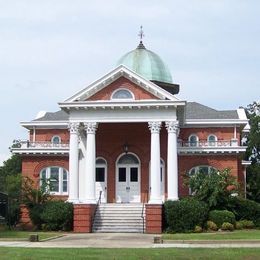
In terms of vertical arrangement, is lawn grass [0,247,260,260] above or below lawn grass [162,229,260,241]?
below

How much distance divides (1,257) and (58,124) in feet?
87.3

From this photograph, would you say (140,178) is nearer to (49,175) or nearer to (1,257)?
(49,175)

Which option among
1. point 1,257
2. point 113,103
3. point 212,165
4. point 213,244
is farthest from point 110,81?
point 1,257

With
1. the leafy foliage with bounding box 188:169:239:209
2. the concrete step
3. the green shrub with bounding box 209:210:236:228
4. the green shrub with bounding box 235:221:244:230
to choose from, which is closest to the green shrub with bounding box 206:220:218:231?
the green shrub with bounding box 209:210:236:228

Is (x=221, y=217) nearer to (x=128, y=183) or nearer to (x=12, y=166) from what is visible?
(x=128, y=183)

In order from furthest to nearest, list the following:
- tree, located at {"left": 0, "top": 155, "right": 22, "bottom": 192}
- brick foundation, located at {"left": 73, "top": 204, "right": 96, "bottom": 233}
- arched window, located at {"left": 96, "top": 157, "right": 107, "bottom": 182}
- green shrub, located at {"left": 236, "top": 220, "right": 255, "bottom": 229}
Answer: tree, located at {"left": 0, "top": 155, "right": 22, "bottom": 192}, arched window, located at {"left": 96, "top": 157, "right": 107, "bottom": 182}, green shrub, located at {"left": 236, "top": 220, "right": 255, "bottom": 229}, brick foundation, located at {"left": 73, "top": 204, "right": 96, "bottom": 233}

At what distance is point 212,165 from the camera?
132ft

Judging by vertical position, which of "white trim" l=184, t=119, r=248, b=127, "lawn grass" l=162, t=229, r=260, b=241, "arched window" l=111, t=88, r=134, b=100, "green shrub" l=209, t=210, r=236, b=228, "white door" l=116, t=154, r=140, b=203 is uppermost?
"arched window" l=111, t=88, r=134, b=100

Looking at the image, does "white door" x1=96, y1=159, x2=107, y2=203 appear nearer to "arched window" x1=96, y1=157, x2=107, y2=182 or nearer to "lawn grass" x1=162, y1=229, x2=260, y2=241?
"arched window" x1=96, y1=157, x2=107, y2=182

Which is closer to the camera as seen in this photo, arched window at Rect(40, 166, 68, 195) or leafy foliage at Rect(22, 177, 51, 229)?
leafy foliage at Rect(22, 177, 51, 229)

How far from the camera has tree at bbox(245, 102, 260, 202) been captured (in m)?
49.7

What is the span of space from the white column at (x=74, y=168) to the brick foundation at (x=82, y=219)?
1.50m

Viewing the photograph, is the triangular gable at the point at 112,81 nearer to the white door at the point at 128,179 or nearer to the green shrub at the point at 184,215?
the white door at the point at 128,179

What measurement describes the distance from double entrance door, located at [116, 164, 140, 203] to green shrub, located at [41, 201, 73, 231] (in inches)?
241
